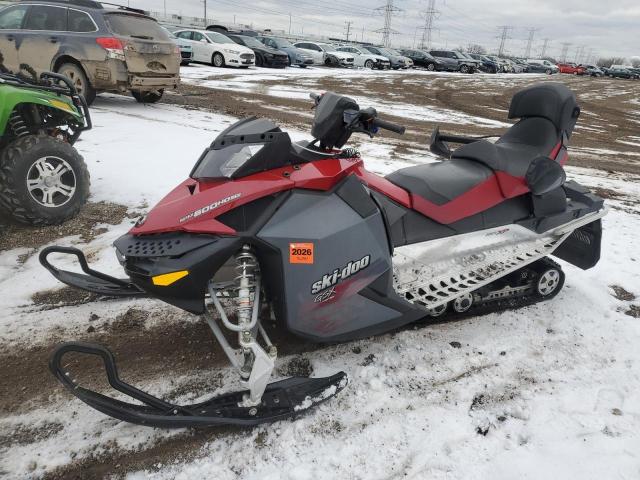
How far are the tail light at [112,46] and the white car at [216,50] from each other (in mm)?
11850

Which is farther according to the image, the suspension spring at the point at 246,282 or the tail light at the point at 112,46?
the tail light at the point at 112,46

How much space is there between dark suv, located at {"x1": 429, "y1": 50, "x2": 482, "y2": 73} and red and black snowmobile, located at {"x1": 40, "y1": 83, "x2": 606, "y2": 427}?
3244 centimetres

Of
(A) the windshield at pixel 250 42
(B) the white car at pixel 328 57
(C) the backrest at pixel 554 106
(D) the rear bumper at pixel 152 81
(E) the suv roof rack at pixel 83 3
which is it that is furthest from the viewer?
(B) the white car at pixel 328 57

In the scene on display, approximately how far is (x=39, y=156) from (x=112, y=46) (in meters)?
4.71

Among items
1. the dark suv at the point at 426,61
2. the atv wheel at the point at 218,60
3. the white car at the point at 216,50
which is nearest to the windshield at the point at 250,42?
the white car at the point at 216,50

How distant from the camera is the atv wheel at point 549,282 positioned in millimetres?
3244

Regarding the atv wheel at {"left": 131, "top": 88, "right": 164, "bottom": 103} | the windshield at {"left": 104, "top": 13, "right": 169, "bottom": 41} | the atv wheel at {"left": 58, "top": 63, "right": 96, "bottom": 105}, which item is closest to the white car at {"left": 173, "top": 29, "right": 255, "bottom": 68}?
the atv wheel at {"left": 131, "top": 88, "right": 164, "bottom": 103}

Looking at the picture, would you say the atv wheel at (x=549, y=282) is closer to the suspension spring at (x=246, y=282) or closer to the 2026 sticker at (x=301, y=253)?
the 2026 sticker at (x=301, y=253)

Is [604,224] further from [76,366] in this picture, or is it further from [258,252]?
[76,366]

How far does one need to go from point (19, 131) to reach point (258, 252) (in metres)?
3.44

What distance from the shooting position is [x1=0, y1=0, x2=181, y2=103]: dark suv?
7.54 meters

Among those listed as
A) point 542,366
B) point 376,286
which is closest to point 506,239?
point 542,366

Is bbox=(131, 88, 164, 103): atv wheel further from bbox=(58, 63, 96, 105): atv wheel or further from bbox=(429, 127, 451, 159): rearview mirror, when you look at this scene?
bbox=(429, 127, 451, 159): rearview mirror

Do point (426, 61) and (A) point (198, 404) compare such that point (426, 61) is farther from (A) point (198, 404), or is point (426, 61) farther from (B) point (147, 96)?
(A) point (198, 404)
